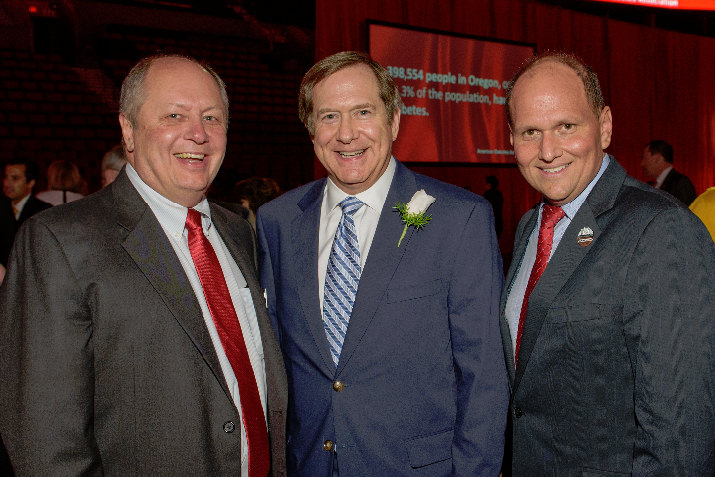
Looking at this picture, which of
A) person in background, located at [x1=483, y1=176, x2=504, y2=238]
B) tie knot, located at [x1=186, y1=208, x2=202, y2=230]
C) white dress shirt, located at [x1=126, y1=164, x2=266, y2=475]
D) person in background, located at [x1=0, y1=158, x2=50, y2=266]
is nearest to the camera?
white dress shirt, located at [x1=126, y1=164, x2=266, y2=475]

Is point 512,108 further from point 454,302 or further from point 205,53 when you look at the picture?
point 205,53

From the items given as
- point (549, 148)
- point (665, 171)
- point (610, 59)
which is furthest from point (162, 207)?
point (610, 59)

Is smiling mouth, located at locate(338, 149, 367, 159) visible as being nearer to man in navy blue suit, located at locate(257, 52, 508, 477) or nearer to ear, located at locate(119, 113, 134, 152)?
man in navy blue suit, located at locate(257, 52, 508, 477)

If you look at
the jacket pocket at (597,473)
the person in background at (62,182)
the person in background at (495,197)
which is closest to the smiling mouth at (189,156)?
the jacket pocket at (597,473)

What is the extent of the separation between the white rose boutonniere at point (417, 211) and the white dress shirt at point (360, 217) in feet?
0.39

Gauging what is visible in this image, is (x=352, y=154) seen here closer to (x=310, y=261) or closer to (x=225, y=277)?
(x=310, y=261)

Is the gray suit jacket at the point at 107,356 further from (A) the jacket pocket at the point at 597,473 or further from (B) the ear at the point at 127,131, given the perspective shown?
(A) the jacket pocket at the point at 597,473

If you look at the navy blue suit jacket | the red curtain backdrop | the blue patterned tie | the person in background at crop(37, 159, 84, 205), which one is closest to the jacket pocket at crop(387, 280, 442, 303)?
the navy blue suit jacket

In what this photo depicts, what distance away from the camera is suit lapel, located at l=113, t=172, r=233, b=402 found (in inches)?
61.7

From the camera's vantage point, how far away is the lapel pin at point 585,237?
1.60 m

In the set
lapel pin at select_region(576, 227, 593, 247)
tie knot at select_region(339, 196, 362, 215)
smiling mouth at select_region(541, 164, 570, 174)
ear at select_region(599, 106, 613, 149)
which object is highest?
ear at select_region(599, 106, 613, 149)

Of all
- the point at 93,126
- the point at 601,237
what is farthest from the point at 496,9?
the point at 601,237

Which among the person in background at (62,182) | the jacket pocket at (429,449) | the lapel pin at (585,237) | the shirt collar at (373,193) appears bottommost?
the jacket pocket at (429,449)

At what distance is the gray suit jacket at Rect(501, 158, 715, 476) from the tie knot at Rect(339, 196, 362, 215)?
0.66 m
